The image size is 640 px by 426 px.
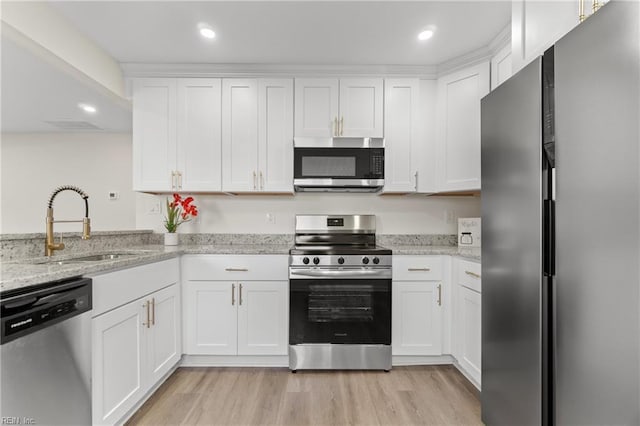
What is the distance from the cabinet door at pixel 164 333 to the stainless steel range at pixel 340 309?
0.84m

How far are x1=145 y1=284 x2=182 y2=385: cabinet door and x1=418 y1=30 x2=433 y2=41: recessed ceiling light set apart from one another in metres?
2.55

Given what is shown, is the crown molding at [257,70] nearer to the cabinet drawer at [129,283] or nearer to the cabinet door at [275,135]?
the cabinet door at [275,135]

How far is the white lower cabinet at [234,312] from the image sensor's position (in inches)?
98.0

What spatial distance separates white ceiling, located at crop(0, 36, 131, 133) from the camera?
2258 millimetres

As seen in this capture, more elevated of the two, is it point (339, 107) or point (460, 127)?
point (339, 107)

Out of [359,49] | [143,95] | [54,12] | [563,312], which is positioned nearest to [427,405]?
[563,312]

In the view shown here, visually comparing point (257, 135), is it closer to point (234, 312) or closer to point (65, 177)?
point (234, 312)

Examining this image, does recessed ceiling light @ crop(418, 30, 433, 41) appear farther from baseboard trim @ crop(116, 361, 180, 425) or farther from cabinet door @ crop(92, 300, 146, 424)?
baseboard trim @ crop(116, 361, 180, 425)

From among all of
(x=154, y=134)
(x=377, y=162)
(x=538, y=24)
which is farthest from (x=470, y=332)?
(x=154, y=134)

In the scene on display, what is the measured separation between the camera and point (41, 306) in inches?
47.7

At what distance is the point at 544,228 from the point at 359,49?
1.96 metres

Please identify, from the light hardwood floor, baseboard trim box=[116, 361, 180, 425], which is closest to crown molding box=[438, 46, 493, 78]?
the light hardwood floor

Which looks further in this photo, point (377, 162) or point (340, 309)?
point (377, 162)

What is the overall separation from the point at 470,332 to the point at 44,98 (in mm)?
4216
